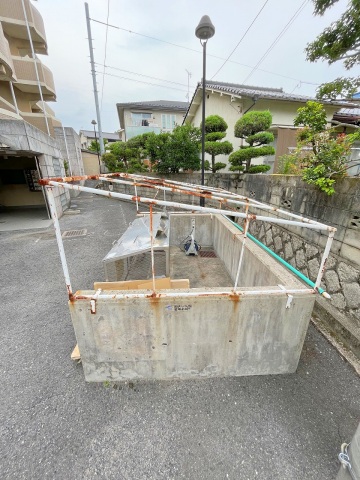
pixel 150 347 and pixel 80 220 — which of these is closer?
pixel 150 347

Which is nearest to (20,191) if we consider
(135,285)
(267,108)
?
(135,285)

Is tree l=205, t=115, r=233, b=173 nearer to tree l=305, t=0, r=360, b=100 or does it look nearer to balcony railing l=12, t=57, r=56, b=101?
tree l=305, t=0, r=360, b=100

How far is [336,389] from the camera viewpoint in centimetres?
268

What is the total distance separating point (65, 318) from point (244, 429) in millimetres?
3375

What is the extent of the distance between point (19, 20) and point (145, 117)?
50.6ft

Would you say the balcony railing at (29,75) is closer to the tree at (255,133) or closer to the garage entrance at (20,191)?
the garage entrance at (20,191)

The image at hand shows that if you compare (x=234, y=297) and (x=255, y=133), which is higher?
(x=255, y=133)

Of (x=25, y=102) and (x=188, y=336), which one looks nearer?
(x=188, y=336)

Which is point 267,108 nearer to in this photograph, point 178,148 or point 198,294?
point 178,148

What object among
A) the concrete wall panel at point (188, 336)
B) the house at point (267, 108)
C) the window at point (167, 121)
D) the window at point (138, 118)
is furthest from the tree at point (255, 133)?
the window at point (167, 121)

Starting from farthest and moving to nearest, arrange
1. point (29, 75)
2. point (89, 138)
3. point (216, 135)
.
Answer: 1. point (89, 138)
2. point (29, 75)
3. point (216, 135)

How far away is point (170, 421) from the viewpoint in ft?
7.54

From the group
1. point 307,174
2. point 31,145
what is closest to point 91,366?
point 307,174

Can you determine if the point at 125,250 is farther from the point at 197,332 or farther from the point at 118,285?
the point at 197,332
